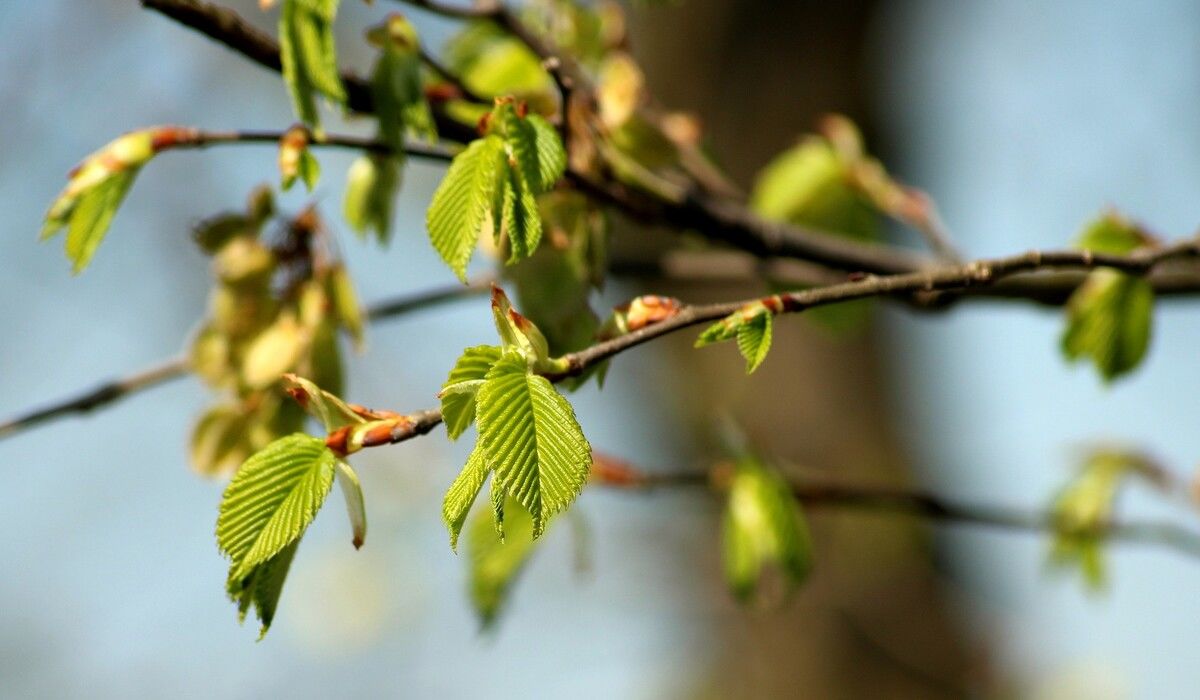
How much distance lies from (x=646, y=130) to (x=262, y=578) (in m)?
0.48

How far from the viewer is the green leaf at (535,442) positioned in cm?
48

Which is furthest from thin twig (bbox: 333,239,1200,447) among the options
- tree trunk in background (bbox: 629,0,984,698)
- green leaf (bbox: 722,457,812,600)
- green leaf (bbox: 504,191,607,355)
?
tree trunk in background (bbox: 629,0,984,698)

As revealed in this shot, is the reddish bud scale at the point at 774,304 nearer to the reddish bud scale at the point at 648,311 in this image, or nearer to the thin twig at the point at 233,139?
the reddish bud scale at the point at 648,311

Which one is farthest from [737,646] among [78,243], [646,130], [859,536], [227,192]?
[78,243]

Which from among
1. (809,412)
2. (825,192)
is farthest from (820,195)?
(809,412)

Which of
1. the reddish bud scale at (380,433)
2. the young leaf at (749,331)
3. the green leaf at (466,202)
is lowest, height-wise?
the reddish bud scale at (380,433)

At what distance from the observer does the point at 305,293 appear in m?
0.80

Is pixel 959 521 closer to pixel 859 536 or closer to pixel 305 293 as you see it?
pixel 305 293

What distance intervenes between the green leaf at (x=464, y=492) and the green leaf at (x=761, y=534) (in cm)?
62

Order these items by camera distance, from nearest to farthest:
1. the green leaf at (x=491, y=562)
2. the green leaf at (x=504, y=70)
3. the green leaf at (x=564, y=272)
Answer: the green leaf at (x=564, y=272)
the green leaf at (x=504, y=70)
the green leaf at (x=491, y=562)

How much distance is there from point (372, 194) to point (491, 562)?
42cm

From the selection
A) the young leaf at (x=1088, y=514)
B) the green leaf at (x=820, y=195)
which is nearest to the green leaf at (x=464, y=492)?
the green leaf at (x=820, y=195)

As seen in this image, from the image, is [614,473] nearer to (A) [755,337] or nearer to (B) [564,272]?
(B) [564,272]

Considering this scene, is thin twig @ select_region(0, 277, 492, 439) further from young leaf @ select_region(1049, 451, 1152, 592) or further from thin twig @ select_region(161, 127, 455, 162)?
young leaf @ select_region(1049, 451, 1152, 592)
